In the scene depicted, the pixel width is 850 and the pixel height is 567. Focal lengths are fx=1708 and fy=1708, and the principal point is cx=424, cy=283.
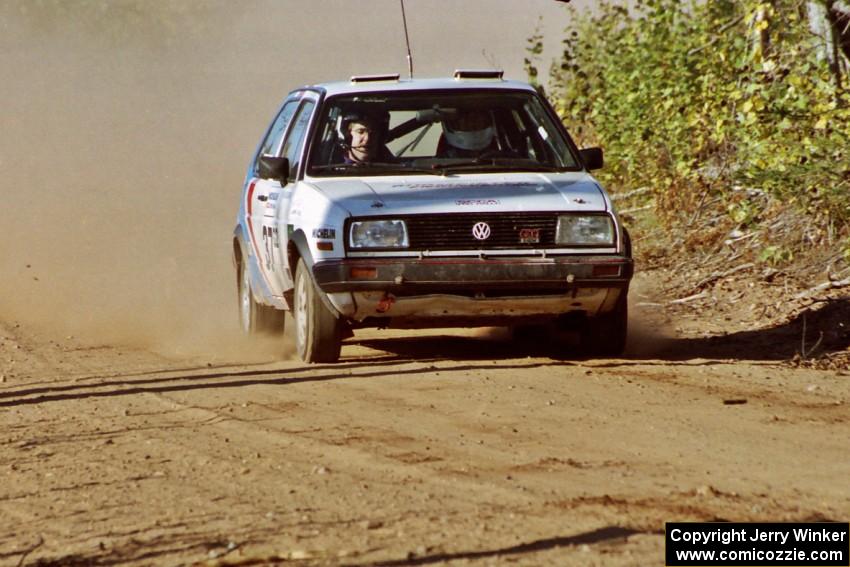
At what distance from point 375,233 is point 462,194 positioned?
1.86ft

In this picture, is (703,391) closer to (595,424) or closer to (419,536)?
(595,424)

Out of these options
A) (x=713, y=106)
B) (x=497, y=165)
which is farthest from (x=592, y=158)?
(x=713, y=106)

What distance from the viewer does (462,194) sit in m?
9.66

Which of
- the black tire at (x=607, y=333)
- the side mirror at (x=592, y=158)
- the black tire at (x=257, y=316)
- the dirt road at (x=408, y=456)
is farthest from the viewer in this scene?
the black tire at (x=257, y=316)

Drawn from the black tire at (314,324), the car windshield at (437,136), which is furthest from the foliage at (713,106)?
the black tire at (314,324)

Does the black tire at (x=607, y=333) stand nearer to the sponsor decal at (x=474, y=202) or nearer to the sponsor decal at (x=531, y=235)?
the sponsor decal at (x=531, y=235)

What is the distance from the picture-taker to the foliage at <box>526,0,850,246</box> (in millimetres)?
12109

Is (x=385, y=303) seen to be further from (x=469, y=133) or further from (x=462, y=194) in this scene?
(x=469, y=133)

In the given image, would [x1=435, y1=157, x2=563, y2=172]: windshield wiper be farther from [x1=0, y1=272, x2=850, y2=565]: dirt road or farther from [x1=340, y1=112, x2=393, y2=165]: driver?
[x1=0, y1=272, x2=850, y2=565]: dirt road

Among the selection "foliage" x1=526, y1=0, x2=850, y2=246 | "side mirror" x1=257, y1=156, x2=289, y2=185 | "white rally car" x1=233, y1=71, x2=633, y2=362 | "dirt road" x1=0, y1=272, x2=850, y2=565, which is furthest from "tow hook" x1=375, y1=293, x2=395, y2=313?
"foliage" x1=526, y1=0, x2=850, y2=246

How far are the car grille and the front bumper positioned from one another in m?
0.09

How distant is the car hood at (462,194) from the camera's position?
375 inches

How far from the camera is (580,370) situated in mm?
9578

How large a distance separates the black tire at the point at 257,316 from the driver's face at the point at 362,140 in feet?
5.45
